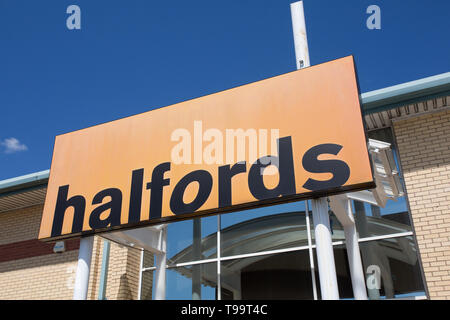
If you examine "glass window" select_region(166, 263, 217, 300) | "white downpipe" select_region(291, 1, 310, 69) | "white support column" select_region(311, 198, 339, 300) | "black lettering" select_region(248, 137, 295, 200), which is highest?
"white downpipe" select_region(291, 1, 310, 69)

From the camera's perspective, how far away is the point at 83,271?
7750 millimetres

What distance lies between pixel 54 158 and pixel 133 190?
2058mm

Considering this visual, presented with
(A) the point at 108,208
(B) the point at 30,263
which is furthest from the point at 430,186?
(B) the point at 30,263

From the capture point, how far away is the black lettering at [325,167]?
606 cm

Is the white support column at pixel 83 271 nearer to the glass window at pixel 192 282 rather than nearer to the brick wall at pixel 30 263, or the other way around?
the glass window at pixel 192 282

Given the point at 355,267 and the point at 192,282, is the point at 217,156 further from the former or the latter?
the point at 192,282

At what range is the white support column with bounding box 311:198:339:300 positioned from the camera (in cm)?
577

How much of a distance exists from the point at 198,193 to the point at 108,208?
5.46 feet

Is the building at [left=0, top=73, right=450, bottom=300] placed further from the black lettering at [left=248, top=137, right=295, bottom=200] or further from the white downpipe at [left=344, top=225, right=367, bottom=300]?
the black lettering at [left=248, top=137, right=295, bottom=200]

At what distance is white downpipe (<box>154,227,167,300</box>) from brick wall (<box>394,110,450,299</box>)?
16.1ft

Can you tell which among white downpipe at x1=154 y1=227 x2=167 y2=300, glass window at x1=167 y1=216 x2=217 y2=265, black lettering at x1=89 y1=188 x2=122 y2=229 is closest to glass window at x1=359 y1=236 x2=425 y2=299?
glass window at x1=167 y1=216 x2=217 y2=265

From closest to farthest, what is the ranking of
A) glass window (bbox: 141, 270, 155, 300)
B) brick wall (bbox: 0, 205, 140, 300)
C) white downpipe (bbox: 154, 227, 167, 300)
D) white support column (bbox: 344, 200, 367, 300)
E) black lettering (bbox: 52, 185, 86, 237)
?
white support column (bbox: 344, 200, 367, 300)
black lettering (bbox: 52, 185, 86, 237)
white downpipe (bbox: 154, 227, 167, 300)
glass window (bbox: 141, 270, 155, 300)
brick wall (bbox: 0, 205, 140, 300)

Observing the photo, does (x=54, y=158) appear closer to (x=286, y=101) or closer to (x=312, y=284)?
(x=286, y=101)

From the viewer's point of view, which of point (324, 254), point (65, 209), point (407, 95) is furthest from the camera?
point (407, 95)
